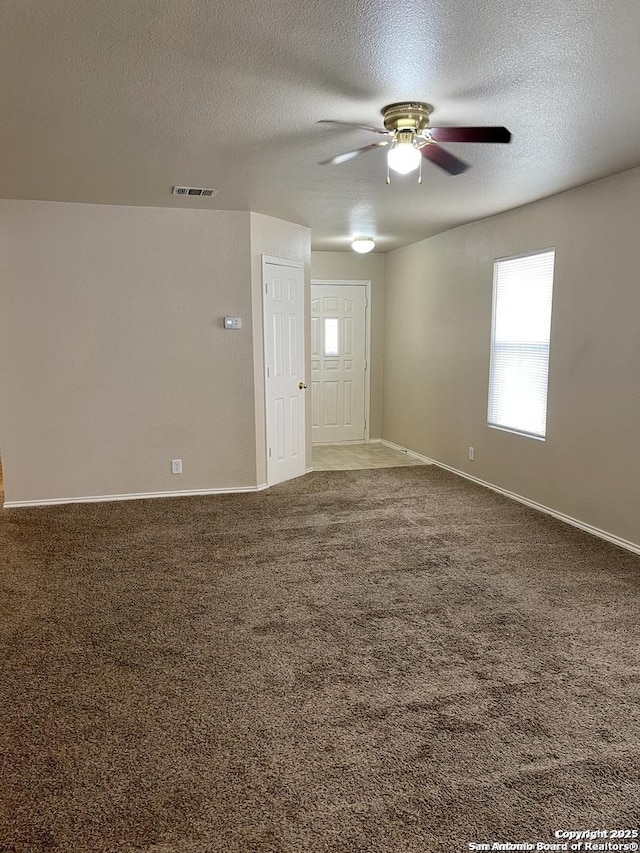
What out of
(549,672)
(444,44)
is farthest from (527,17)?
(549,672)

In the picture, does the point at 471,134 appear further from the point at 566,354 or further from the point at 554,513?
the point at 554,513

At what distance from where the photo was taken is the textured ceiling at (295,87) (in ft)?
6.40

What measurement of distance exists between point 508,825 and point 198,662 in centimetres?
143

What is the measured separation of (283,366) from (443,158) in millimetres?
3117

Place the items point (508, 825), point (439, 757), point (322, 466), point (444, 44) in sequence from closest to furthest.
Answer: point (508, 825) → point (439, 757) → point (444, 44) → point (322, 466)

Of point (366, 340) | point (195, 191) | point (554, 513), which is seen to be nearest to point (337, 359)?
point (366, 340)

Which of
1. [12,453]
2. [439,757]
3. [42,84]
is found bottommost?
[439,757]

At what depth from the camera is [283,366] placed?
5.75 metres

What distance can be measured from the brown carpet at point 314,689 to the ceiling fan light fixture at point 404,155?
7.43 feet

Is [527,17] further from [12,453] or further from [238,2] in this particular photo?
[12,453]

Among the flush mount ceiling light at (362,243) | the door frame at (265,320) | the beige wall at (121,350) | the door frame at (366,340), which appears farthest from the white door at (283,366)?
the door frame at (366,340)

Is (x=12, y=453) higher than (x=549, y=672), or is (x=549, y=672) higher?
(x=12, y=453)

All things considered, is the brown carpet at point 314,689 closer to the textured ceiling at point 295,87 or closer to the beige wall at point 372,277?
the textured ceiling at point 295,87

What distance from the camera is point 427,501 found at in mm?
5141
